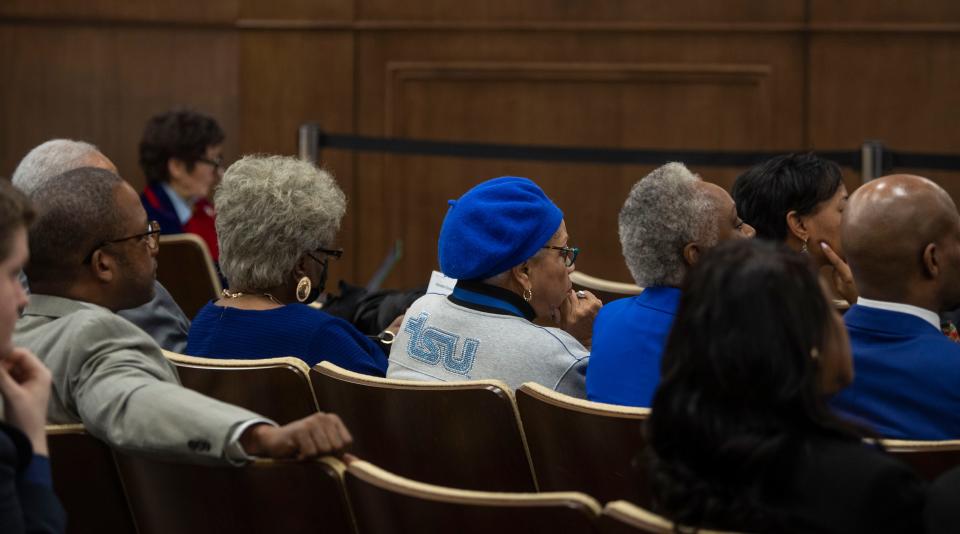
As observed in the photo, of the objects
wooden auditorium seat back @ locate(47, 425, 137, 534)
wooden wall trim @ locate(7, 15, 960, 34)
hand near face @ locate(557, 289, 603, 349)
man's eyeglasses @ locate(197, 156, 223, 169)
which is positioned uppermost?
wooden wall trim @ locate(7, 15, 960, 34)

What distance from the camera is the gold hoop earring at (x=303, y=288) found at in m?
2.64

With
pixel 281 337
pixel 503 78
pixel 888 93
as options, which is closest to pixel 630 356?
pixel 281 337

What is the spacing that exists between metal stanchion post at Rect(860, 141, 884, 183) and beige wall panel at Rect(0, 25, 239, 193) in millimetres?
3045

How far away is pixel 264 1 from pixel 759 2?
2236mm

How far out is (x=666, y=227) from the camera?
2600 millimetres

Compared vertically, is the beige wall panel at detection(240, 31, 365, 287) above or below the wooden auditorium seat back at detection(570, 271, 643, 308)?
above

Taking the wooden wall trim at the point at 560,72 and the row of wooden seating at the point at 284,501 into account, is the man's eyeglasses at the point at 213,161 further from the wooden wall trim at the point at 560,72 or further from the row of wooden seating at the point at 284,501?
the row of wooden seating at the point at 284,501

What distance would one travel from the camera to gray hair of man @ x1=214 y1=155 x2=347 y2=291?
2.62m

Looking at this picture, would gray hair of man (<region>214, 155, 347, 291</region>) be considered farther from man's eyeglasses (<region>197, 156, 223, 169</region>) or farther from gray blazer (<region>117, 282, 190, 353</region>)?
man's eyeglasses (<region>197, 156, 223, 169</region>)

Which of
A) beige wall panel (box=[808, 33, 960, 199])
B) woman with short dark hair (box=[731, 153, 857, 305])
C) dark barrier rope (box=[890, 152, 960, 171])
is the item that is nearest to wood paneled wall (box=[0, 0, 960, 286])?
beige wall panel (box=[808, 33, 960, 199])

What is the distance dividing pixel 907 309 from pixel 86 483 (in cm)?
135

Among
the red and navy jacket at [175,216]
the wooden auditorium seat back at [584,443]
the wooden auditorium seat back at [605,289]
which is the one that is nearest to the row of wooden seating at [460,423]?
the wooden auditorium seat back at [584,443]

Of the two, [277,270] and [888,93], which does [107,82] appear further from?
[277,270]

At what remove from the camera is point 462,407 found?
6.81ft
